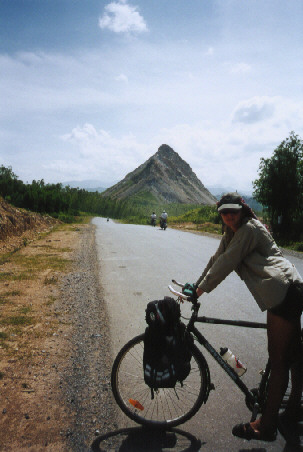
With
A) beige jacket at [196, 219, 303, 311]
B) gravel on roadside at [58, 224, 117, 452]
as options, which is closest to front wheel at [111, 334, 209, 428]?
gravel on roadside at [58, 224, 117, 452]

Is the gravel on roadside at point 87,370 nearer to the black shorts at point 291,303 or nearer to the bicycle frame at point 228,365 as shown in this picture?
the bicycle frame at point 228,365

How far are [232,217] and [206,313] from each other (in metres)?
3.77

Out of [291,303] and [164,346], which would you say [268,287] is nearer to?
[291,303]

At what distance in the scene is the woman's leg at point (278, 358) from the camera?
2.59 meters

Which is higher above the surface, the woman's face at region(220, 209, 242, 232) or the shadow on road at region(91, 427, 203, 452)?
the woman's face at region(220, 209, 242, 232)

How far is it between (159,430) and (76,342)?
216 centimetres

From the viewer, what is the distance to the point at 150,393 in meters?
3.24

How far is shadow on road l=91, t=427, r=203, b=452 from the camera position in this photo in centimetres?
273

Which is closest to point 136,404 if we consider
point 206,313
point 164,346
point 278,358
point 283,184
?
point 164,346

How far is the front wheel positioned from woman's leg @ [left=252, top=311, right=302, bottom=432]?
0.55 m

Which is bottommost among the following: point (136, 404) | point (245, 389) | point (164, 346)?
point (136, 404)

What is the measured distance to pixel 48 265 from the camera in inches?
424

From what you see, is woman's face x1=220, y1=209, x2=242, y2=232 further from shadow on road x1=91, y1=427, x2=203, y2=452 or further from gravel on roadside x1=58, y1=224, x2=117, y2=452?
gravel on roadside x1=58, y1=224, x2=117, y2=452

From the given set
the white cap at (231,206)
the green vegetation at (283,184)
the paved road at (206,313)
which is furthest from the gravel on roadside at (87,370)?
the green vegetation at (283,184)
